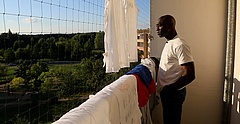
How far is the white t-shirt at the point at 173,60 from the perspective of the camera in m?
1.68

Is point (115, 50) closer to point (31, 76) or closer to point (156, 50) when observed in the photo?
point (31, 76)

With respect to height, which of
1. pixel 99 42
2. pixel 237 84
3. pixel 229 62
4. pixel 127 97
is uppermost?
pixel 99 42

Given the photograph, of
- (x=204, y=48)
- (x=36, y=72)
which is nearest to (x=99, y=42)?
(x=36, y=72)

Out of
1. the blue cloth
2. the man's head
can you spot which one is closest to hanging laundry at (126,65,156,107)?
the blue cloth

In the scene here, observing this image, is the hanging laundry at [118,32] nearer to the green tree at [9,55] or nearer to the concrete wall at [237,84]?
the green tree at [9,55]

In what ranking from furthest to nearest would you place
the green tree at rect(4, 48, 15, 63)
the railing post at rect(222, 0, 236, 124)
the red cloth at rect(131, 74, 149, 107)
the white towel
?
1. the railing post at rect(222, 0, 236, 124)
2. the red cloth at rect(131, 74, 149, 107)
3. the green tree at rect(4, 48, 15, 63)
4. the white towel

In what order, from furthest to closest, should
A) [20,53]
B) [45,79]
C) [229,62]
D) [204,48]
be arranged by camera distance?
[204,48]
[229,62]
[45,79]
[20,53]

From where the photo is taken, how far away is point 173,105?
194 centimetres

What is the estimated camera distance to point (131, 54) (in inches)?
85.3

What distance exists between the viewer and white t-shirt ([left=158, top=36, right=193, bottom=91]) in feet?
5.50

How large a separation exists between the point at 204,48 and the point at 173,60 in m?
1.15

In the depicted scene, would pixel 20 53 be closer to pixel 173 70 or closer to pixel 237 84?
pixel 173 70

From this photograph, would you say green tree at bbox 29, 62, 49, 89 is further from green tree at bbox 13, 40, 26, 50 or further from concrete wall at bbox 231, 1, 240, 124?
concrete wall at bbox 231, 1, 240, 124

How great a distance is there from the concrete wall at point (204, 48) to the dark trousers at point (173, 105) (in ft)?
3.24
